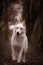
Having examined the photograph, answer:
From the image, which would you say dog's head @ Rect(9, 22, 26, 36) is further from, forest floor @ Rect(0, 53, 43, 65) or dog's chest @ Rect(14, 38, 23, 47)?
forest floor @ Rect(0, 53, 43, 65)

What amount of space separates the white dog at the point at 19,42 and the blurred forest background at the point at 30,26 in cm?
6

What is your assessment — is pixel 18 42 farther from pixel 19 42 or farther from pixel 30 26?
pixel 30 26

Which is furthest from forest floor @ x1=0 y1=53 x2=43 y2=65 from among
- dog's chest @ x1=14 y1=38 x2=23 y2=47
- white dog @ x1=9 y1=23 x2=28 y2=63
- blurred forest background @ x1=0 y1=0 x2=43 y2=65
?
dog's chest @ x1=14 y1=38 x2=23 y2=47

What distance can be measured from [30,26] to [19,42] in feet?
1.09

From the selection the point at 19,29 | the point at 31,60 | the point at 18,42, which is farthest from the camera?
the point at 18,42

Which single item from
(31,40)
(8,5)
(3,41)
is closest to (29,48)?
(31,40)

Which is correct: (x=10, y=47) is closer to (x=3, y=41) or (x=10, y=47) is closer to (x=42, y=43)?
(x=3, y=41)

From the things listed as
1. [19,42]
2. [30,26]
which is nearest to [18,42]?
[19,42]

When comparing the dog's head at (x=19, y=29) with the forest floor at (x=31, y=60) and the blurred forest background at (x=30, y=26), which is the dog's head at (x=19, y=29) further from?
the forest floor at (x=31, y=60)

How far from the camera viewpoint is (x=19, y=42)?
6.59ft

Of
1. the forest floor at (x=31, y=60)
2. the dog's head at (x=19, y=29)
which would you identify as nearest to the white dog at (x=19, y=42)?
the dog's head at (x=19, y=29)

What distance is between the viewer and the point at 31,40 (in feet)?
5.74

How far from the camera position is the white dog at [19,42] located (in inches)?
72.5

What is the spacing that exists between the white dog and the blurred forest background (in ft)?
0.19
